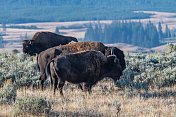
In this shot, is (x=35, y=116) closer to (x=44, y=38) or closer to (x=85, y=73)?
(x=85, y=73)

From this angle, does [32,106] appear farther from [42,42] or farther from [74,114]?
[42,42]

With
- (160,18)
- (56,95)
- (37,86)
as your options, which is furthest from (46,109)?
(160,18)

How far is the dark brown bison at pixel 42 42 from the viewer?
1612cm

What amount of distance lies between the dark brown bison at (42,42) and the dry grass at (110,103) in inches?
217

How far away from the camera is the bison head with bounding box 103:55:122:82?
10.6 m

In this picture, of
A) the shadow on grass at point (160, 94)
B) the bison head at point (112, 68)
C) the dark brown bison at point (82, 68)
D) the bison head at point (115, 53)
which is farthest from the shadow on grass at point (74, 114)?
the bison head at point (115, 53)

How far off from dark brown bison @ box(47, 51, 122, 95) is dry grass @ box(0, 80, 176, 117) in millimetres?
394

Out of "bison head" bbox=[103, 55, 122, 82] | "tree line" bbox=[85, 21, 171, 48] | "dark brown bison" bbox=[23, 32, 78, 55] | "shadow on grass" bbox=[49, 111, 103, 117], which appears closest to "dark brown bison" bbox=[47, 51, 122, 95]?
"bison head" bbox=[103, 55, 122, 82]

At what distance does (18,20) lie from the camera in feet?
531

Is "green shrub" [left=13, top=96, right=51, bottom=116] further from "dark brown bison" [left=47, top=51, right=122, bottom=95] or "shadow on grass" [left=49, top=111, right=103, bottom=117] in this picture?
"dark brown bison" [left=47, top=51, right=122, bottom=95]

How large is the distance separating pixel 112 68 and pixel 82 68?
136cm

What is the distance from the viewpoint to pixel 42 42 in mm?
16328

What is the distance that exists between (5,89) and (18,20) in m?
157

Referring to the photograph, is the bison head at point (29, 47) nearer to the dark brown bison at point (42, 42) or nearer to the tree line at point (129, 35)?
the dark brown bison at point (42, 42)
